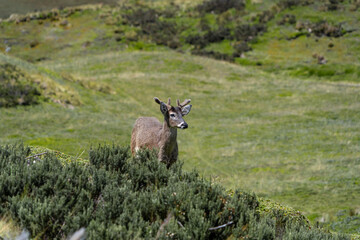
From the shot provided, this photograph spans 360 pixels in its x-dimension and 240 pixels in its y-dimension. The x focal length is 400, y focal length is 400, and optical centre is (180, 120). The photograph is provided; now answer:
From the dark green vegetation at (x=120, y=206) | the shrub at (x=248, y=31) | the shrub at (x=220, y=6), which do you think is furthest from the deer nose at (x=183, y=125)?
the shrub at (x=220, y=6)

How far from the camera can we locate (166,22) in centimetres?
5978

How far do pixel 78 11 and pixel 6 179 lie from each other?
61.3 metres

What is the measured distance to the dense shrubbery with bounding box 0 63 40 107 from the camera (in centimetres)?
2183

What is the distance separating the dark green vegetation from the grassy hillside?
232 inches

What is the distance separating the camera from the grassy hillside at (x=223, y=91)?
1709cm

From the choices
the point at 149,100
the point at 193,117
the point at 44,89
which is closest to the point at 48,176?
the point at 44,89

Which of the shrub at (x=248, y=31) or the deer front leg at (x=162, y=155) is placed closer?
the deer front leg at (x=162, y=155)

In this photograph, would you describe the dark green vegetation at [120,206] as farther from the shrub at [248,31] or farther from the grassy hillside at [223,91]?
the shrub at [248,31]

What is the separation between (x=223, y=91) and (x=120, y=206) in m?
30.3

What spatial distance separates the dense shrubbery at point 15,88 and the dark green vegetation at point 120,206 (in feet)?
49.6

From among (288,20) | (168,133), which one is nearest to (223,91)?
(288,20)

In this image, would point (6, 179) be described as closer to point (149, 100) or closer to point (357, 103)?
point (149, 100)

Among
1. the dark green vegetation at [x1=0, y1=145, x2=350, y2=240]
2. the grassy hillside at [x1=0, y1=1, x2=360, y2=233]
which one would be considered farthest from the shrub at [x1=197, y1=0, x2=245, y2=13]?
the dark green vegetation at [x1=0, y1=145, x2=350, y2=240]

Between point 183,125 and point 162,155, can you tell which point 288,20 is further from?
point 183,125
